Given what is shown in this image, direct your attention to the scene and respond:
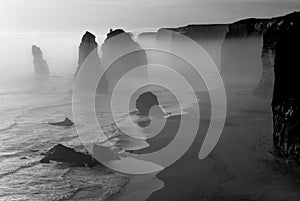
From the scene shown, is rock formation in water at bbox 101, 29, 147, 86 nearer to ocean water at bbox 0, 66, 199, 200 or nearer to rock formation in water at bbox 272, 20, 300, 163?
ocean water at bbox 0, 66, 199, 200

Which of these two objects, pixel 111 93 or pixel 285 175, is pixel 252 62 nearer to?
pixel 111 93

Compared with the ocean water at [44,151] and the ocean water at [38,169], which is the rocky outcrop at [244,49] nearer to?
the ocean water at [44,151]

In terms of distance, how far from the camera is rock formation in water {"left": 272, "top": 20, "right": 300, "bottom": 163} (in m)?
21.2

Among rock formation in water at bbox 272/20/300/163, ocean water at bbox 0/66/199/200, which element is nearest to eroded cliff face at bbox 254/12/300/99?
ocean water at bbox 0/66/199/200

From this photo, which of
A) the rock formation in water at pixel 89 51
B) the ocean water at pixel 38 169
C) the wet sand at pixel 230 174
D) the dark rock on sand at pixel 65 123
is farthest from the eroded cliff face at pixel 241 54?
the wet sand at pixel 230 174

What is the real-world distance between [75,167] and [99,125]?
50.8ft

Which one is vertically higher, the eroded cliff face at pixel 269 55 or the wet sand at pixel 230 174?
the eroded cliff face at pixel 269 55

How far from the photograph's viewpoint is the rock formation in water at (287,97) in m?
21.2

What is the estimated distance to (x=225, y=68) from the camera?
7619 cm

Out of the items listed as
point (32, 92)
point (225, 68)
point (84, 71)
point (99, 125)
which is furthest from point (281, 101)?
point (32, 92)

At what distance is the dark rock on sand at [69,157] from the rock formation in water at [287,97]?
12284 millimetres

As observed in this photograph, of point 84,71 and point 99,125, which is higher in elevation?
point 84,71

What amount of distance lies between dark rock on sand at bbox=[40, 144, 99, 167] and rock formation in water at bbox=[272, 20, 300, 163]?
12.3 m

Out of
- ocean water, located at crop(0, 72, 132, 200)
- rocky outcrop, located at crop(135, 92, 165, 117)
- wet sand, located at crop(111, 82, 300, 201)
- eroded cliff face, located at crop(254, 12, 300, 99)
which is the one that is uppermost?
eroded cliff face, located at crop(254, 12, 300, 99)
